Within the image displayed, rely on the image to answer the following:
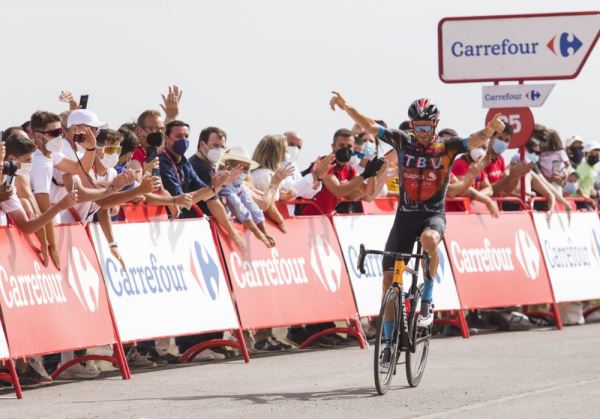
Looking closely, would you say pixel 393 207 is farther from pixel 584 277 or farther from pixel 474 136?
pixel 474 136

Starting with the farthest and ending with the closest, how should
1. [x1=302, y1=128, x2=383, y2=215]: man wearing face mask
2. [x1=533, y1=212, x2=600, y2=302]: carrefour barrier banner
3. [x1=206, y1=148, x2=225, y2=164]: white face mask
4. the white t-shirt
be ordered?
1. [x1=533, y1=212, x2=600, y2=302]: carrefour barrier banner
2. [x1=302, y1=128, x2=383, y2=215]: man wearing face mask
3. [x1=206, y1=148, x2=225, y2=164]: white face mask
4. the white t-shirt

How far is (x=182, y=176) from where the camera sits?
45.7 ft

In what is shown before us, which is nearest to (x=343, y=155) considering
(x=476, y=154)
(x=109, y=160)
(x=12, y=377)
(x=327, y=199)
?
(x=327, y=199)

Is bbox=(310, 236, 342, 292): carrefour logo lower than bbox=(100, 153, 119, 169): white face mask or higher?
lower

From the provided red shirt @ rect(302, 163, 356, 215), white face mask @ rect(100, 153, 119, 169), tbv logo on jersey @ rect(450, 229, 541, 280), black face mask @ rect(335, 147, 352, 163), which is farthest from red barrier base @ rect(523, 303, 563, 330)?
white face mask @ rect(100, 153, 119, 169)

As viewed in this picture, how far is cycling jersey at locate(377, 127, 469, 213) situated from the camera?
11.6m

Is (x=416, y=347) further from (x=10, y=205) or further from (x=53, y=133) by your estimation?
(x=53, y=133)

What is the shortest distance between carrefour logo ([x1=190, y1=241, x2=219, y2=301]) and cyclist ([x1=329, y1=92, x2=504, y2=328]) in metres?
2.48

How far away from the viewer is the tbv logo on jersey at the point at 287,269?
14.0m

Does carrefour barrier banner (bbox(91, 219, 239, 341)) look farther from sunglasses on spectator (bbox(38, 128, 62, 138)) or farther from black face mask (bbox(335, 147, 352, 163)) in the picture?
black face mask (bbox(335, 147, 352, 163))

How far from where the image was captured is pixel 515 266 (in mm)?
17359

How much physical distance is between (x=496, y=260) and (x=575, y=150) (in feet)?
18.0

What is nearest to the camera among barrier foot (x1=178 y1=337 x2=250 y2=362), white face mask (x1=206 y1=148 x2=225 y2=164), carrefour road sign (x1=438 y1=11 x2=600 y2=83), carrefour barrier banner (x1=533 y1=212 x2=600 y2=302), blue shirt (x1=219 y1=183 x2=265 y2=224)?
barrier foot (x1=178 y1=337 x2=250 y2=362)

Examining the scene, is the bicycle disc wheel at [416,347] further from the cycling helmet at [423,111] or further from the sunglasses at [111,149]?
the sunglasses at [111,149]
